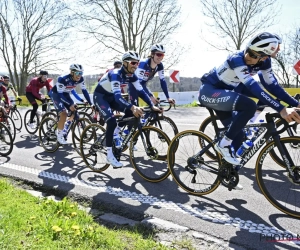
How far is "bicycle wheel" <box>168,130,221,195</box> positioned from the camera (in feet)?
14.3

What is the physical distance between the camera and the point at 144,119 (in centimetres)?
590

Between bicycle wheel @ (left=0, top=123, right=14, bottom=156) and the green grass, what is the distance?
12.2 ft

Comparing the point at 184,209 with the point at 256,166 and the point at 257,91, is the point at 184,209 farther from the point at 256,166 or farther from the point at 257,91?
the point at 257,91

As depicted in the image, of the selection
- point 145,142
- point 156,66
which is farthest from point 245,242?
point 156,66

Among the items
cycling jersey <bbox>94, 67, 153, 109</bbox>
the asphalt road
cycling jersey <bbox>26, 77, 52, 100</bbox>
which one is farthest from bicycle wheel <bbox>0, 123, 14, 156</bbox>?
cycling jersey <bbox>26, 77, 52, 100</bbox>

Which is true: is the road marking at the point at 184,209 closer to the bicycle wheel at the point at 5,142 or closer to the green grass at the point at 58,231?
the green grass at the point at 58,231

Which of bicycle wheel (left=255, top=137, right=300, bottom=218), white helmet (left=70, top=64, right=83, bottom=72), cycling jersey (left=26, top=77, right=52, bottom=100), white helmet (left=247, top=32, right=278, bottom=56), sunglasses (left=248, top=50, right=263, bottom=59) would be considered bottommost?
bicycle wheel (left=255, top=137, right=300, bottom=218)

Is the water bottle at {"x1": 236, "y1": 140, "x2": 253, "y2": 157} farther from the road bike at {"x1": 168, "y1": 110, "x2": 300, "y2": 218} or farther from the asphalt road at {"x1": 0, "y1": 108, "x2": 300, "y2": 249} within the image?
the asphalt road at {"x1": 0, "y1": 108, "x2": 300, "y2": 249}

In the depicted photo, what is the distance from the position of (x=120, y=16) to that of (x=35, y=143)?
775 inches

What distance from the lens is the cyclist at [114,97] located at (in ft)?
17.2

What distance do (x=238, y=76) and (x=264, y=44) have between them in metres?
0.46

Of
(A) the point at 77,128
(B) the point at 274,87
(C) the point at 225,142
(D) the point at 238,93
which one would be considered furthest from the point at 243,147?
(A) the point at 77,128

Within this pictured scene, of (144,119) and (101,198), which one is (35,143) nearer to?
(144,119)

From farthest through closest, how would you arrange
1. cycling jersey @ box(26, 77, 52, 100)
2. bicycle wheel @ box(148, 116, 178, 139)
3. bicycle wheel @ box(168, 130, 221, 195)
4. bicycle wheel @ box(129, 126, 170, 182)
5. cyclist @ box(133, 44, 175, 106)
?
cycling jersey @ box(26, 77, 52, 100) < cyclist @ box(133, 44, 175, 106) < bicycle wheel @ box(148, 116, 178, 139) < bicycle wheel @ box(129, 126, 170, 182) < bicycle wheel @ box(168, 130, 221, 195)
